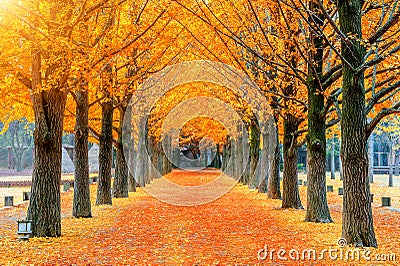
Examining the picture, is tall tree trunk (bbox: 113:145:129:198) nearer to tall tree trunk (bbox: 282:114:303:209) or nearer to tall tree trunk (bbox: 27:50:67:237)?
tall tree trunk (bbox: 282:114:303:209)

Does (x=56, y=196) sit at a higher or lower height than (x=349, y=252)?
higher

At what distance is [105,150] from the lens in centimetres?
1909

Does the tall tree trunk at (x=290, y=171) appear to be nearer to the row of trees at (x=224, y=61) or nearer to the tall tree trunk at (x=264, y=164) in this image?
the row of trees at (x=224, y=61)

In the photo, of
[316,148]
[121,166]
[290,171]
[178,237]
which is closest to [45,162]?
[178,237]

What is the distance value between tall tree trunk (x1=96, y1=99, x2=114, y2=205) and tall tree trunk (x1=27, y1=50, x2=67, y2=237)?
24.6 feet

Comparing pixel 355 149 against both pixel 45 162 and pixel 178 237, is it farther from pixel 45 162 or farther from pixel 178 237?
pixel 45 162

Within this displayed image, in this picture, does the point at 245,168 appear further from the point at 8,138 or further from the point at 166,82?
the point at 8,138

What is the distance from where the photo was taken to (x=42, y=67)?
11125mm

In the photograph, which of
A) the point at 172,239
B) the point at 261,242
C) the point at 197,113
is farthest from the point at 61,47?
the point at 197,113

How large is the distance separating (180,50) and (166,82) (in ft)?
24.4

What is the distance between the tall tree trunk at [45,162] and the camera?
1117cm

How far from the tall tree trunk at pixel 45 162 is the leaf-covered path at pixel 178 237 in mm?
524

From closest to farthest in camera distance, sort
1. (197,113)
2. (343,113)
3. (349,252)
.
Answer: (349,252) → (343,113) → (197,113)

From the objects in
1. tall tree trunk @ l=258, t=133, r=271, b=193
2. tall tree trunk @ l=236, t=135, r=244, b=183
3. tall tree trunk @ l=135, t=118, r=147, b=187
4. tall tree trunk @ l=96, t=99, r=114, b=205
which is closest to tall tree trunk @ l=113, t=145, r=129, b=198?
tall tree trunk @ l=96, t=99, r=114, b=205
